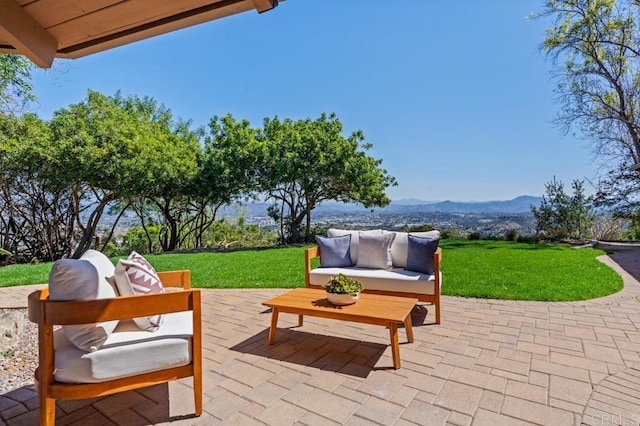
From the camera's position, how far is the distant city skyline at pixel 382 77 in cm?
741

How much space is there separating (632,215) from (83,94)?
723 inches

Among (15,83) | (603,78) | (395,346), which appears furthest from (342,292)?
(603,78)

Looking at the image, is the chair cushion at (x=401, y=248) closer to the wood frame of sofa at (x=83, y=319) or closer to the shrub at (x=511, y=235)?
the wood frame of sofa at (x=83, y=319)

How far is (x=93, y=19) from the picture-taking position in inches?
69.1

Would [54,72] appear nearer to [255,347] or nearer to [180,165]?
[255,347]

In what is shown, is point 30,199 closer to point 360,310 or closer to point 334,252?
point 334,252

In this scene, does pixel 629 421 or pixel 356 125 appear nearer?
pixel 629 421

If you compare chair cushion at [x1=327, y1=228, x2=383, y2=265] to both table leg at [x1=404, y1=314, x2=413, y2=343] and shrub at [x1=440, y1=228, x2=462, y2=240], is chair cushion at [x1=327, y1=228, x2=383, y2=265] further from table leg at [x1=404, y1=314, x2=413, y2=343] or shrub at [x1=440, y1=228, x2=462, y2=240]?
shrub at [x1=440, y1=228, x2=462, y2=240]

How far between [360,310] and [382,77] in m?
9.10

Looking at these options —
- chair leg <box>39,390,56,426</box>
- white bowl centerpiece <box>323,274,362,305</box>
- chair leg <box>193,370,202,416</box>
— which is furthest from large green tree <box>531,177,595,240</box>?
chair leg <box>39,390,56,426</box>

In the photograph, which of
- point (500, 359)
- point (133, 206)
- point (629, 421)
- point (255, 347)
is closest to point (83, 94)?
point (133, 206)

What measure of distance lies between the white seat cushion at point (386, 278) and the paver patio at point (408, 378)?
0.39 meters

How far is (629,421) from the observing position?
181 cm

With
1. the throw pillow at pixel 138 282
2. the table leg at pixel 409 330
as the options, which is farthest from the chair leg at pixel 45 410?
the table leg at pixel 409 330
